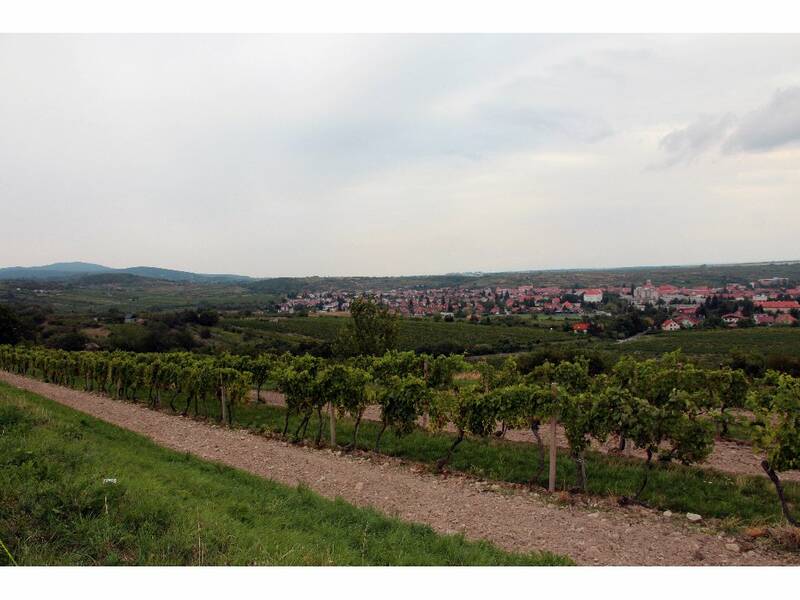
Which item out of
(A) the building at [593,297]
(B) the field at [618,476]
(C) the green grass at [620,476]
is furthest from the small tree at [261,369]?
(A) the building at [593,297]

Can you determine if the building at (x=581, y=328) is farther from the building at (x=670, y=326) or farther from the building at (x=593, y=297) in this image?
the building at (x=593, y=297)

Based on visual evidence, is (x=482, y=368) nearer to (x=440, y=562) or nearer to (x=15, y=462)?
(x=440, y=562)

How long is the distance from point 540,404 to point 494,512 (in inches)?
109

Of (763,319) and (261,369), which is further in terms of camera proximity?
(763,319)

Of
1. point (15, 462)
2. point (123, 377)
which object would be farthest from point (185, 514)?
point (123, 377)

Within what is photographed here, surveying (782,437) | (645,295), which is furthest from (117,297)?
(782,437)

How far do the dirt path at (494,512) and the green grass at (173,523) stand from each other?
38.5 inches

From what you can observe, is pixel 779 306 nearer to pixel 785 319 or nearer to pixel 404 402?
pixel 785 319

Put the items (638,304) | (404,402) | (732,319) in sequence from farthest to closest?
(638,304) → (732,319) → (404,402)

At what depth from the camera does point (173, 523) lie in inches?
193

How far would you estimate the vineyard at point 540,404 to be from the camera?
805 centimetres

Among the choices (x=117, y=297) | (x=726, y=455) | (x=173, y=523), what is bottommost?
(x=117, y=297)

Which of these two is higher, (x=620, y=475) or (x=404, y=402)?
(x=404, y=402)

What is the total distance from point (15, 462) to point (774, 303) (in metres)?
117
